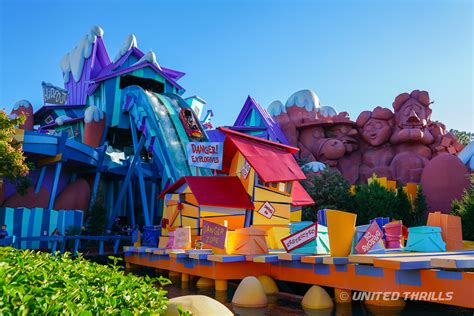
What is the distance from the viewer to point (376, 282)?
25.6 feet

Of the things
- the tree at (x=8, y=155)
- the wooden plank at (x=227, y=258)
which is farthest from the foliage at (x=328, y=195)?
the tree at (x=8, y=155)

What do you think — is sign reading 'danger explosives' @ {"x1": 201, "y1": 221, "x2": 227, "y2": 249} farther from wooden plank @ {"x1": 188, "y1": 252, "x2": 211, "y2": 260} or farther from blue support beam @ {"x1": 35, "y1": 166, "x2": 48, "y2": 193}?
blue support beam @ {"x1": 35, "y1": 166, "x2": 48, "y2": 193}

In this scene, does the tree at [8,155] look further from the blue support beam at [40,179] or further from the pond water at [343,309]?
the pond water at [343,309]

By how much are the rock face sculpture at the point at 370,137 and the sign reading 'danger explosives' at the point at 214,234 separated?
1820cm

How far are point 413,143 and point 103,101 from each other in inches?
835

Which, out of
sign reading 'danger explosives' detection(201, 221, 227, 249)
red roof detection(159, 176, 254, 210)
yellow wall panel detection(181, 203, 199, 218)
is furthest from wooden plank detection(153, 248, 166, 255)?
sign reading 'danger explosives' detection(201, 221, 227, 249)

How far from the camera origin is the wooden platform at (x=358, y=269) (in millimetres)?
6598

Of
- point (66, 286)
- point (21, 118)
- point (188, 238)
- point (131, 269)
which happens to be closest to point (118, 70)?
point (21, 118)

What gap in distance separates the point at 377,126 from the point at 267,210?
61.9 feet

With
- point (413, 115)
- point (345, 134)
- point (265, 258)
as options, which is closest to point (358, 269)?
point (265, 258)

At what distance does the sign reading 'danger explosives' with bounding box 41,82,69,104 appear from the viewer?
3421cm

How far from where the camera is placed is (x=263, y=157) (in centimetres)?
1398

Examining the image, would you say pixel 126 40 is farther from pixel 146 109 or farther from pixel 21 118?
pixel 21 118

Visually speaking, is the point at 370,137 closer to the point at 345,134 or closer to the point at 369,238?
the point at 345,134
